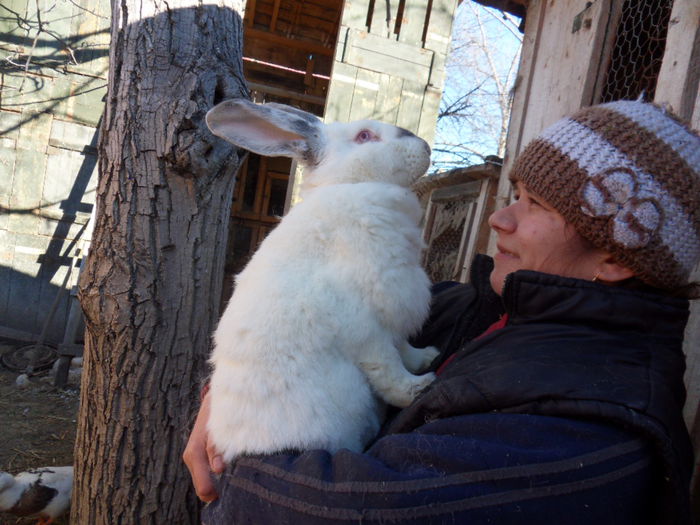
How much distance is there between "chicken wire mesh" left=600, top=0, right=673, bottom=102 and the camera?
236cm

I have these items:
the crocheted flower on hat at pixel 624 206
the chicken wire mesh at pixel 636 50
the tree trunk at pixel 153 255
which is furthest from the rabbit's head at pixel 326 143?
the chicken wire mesh at pixel 636 50

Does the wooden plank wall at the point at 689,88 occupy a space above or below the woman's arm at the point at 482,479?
above

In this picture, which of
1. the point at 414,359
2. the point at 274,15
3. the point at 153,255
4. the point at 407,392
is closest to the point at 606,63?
the point at 414,359

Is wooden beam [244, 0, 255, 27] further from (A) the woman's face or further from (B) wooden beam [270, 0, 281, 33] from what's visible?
(A) the woman's face

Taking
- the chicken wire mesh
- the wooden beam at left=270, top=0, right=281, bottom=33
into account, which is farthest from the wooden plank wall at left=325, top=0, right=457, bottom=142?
the wooden beam at left=270, top=0, right=281, bottom=33

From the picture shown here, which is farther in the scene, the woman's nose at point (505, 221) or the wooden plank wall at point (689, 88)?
the wooden plank wall at point (689, 88)

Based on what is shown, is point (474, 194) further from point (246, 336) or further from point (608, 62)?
point (246, 336)

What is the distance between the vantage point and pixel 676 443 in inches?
38.8

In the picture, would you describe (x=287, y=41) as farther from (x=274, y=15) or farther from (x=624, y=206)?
(x=624, y=206)

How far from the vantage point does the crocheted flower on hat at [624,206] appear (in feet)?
3.64

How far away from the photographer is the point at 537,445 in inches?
36.0

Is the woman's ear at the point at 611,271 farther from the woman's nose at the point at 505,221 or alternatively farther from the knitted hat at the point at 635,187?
the woman's nose at the point at 505,221

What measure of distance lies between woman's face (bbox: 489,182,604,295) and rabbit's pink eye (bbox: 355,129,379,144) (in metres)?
0.59

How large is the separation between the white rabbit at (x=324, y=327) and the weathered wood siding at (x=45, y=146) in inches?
221
